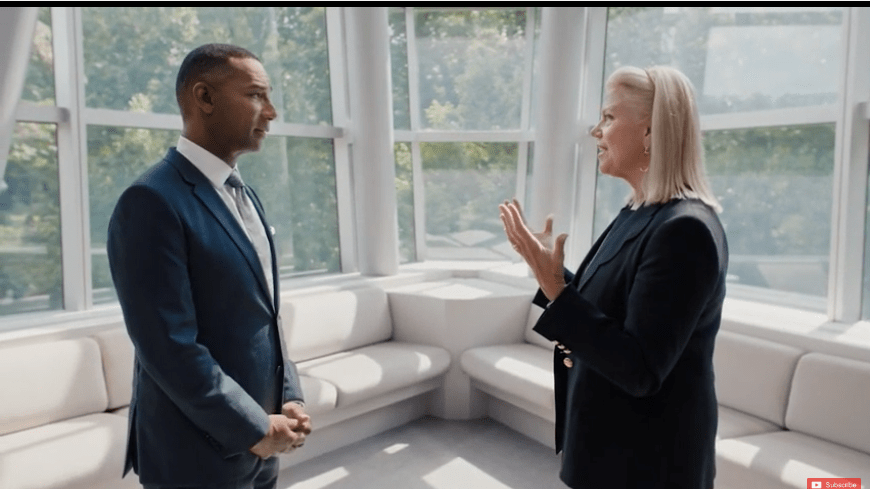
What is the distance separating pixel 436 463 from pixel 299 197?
2.62 meters

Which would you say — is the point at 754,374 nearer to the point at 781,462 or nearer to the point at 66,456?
the point at 781,462

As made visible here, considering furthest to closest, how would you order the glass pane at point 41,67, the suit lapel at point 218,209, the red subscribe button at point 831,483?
the glass pane at point 41,67 → the red subscribe button at point 831,483 → the suit lapel at point 218,209

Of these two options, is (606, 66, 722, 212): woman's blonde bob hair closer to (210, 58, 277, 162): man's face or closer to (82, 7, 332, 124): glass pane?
(210, 58, 277, 162): man's face

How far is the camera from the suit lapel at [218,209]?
1338 millimetres

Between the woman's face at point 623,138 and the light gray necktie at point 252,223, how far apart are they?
0.90 meters

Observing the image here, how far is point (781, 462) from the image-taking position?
2557 millimetres

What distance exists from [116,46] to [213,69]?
3122 mm

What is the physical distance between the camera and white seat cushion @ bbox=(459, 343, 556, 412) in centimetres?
363

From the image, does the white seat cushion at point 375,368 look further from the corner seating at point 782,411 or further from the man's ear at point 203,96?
the man's ear at point 203,96

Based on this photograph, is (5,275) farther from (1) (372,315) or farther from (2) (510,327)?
(2) (510,327)

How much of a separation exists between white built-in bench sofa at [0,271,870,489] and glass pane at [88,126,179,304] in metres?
0.68

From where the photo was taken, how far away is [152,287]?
47.4 inches

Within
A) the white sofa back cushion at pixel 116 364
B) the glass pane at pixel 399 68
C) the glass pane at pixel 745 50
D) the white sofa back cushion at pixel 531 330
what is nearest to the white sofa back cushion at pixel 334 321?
the white sofa back cushion at pixel 116 364

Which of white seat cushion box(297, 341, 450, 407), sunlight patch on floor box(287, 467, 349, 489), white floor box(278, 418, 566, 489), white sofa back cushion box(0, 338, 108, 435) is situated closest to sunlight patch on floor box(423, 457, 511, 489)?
white floor box(278, 418, 566, 489)
